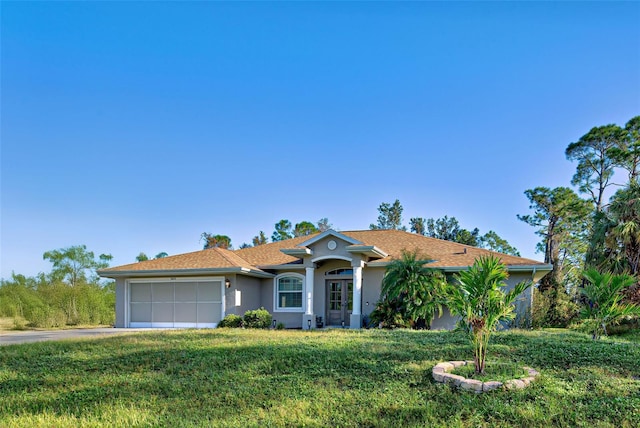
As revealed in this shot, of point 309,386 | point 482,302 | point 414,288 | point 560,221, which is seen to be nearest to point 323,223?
point 560,221

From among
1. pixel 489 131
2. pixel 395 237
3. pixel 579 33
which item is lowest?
pixel 395 237

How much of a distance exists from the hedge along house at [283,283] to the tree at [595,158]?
→ 14.9 metres

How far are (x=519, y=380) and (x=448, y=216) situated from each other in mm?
36477

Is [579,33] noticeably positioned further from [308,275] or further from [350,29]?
[308,275]

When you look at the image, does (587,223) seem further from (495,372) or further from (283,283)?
(495,372)

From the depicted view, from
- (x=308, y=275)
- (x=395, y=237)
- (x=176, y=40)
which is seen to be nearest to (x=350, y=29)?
(x=176, y=40)

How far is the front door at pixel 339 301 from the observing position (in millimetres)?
16858

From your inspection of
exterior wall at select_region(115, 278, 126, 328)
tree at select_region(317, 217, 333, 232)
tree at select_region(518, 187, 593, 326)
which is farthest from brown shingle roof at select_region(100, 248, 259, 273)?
tree at select_region(317, 217, 333, 232)

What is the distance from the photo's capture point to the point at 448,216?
135 feet

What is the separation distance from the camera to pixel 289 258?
18562 millimetres

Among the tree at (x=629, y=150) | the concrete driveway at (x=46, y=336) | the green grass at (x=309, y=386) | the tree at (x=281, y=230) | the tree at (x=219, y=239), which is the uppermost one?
the tree at (x=629, y=150)

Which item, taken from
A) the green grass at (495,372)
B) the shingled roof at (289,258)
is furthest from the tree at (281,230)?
the green grass at (495,372)

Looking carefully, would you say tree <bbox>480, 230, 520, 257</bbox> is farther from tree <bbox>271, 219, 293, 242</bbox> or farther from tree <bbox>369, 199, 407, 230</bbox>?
tree <bbox>271, 219, 293, 242</bbox>

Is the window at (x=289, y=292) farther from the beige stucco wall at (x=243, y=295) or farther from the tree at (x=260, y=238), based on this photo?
the tree at (x=260, y=238)
